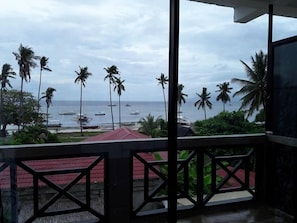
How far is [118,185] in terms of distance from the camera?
107 inches

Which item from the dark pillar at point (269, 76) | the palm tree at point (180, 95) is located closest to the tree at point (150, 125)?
the palm tree at point (180, 95)

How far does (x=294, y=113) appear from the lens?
3023 mm

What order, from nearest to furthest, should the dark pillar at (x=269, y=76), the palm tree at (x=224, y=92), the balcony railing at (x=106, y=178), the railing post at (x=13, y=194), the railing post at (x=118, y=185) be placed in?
the railing post at (x=13, y=194)
the balcony railing at (x=106, y=178)
the palm tree at (x=224, y=92)
the railing post at (x=118, y=185)
the dark pillar at (x=269, y=76)

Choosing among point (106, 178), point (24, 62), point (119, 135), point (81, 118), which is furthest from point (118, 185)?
point (24, 62)

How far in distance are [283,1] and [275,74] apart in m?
0.77

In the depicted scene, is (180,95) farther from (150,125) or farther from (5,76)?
(5,76)

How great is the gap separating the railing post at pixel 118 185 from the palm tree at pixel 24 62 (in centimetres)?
100

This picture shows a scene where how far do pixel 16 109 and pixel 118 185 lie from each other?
3.99ft

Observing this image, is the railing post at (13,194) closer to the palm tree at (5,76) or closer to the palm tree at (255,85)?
the palm tree at (5,76)

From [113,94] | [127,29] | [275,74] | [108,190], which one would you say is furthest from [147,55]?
[275,74]

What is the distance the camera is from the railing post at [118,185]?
2.67 m

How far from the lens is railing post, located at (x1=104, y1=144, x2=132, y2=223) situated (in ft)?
8.75

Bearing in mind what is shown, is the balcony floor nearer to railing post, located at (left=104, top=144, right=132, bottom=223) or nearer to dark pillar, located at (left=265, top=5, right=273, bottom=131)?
railing post, located at (left=104, top=144, right=132, bottom=223)

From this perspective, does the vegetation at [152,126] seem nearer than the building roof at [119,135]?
Yes
